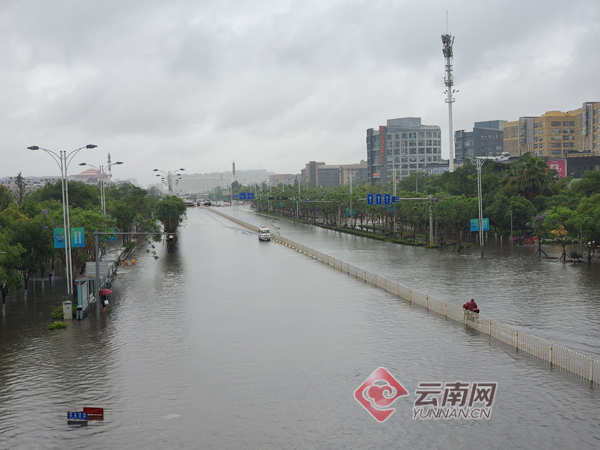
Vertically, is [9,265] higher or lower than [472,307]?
higher

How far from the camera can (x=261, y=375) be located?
73.5 feet

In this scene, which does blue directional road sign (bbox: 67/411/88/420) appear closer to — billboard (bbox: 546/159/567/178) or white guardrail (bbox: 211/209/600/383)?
white guardrail (bbox: 211/209/600/383)

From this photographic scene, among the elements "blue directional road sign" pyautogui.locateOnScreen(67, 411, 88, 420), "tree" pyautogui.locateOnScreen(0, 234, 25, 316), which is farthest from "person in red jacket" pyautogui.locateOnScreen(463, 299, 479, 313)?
"tree" pyautogui.locateOnScreen(0, 234, 25, 316)

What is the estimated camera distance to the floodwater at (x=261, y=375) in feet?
55.9

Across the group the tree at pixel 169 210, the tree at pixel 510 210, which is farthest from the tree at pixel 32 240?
the tree at pixel 510 210

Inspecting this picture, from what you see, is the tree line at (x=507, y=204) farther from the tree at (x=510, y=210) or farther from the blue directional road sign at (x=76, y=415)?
the blue directional road sign at (x=76, y=415)

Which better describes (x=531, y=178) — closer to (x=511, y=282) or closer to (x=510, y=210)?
(x=510, y=210)

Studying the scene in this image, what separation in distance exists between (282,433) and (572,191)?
80.8m

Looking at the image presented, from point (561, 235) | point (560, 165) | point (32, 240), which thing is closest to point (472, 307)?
point (32, 240)

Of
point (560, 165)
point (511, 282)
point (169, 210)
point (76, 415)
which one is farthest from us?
point (560, 165)

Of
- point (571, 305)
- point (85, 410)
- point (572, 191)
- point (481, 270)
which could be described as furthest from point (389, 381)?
point (572, 191)

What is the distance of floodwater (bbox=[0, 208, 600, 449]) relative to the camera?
17.0m

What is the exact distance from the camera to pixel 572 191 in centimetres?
8675

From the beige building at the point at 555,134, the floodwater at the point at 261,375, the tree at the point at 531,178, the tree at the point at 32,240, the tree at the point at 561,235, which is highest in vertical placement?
the beige building at the point at 555,134
